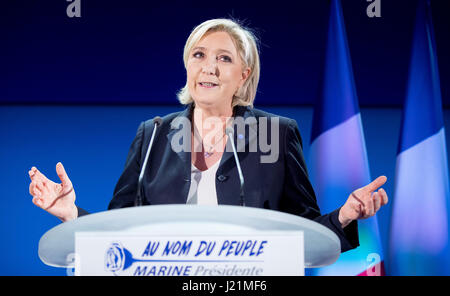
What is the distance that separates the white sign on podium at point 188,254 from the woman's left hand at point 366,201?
1.59ft

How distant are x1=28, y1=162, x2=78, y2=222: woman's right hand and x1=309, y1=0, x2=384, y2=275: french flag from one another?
1.68 meters

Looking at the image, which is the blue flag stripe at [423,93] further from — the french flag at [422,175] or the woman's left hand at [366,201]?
the woman's left hand at [366,201]

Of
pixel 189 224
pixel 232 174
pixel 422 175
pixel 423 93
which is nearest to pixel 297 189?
pixel 232 174

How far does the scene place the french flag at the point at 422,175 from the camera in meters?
2.91

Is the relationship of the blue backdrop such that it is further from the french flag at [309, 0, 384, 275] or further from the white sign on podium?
the white sign on podium

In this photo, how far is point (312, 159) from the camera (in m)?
3.10

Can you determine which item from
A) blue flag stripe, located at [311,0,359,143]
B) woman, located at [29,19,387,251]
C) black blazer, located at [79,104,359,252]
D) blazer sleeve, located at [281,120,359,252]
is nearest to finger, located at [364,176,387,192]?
woman, located at [29,19,387,251]

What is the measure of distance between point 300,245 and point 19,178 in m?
2.48

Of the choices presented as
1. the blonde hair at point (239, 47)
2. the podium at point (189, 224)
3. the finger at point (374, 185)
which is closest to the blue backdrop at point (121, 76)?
the blonde hair at point (239, 47)

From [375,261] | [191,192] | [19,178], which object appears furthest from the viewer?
[19,178]

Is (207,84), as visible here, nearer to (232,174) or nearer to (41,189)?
(232,174)

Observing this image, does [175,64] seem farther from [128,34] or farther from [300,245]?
[300,245]

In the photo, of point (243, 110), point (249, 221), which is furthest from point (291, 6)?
point (249, 221)
